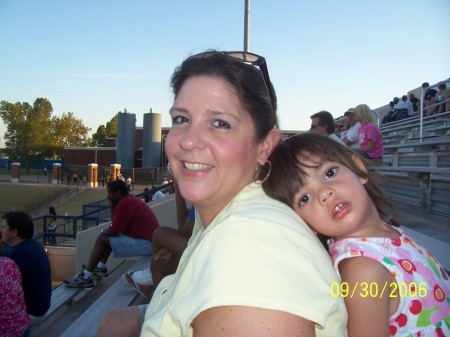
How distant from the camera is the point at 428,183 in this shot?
20.1 ft

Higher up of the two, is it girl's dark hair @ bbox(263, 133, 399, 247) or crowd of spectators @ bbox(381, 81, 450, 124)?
crowd of spectators @ bbox(381, 81, 450, 124)

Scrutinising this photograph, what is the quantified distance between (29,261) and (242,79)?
13.6 feet

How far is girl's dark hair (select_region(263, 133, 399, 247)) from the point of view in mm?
1590

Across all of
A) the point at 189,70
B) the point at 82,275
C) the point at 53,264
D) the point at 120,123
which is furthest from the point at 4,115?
the point at 189,70

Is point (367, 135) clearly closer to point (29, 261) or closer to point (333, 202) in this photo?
point (333, 202)

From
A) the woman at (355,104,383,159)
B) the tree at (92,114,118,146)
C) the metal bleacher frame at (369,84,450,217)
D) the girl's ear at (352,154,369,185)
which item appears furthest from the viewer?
the tree at (92,114,118,146)

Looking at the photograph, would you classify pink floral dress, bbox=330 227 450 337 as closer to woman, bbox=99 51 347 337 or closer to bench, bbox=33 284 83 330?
woman, bbox=99 51 347 337

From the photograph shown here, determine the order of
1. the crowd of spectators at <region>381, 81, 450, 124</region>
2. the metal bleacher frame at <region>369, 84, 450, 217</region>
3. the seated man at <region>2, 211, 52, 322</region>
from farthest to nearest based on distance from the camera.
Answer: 1. the crowd of spectators at <region>381, 81, 450, 124</region>
2. the metal bleacher frame at <region>369, 84, 450, 217</region>
3. the seated man at <region>2, 211, 52, 322</region>

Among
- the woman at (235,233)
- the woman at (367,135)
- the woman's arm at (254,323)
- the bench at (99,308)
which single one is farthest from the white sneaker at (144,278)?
the woman at (367,135)

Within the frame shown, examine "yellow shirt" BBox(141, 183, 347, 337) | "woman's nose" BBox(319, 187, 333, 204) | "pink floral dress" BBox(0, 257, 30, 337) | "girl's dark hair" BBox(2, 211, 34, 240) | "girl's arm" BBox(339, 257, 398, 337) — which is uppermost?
"woman's nose" BBox(319, 187, 333, 204)

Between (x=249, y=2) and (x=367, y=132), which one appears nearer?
(x=367, y=132)

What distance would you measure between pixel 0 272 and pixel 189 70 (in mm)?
3120

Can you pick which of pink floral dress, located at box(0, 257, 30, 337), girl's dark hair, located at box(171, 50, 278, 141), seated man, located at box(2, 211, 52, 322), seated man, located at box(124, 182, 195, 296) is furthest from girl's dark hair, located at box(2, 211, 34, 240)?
girl's dark hair, located at box(171, 50, 278, 141)

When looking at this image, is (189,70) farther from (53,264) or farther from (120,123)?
(120,123)
